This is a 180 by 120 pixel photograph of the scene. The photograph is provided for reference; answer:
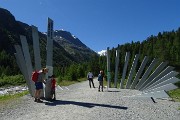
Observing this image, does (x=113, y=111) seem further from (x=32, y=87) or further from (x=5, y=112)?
(x=32, y=87)

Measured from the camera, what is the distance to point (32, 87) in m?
19.1

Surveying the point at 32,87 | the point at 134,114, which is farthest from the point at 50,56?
the point at 134,114

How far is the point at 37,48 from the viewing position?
61.0ft

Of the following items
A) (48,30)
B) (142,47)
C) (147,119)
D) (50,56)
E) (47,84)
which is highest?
(142,47)

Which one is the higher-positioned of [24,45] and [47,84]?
[24,45]

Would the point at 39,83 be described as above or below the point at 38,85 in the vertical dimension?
above

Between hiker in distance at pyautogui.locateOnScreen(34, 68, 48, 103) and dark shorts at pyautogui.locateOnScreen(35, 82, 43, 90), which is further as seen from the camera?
dark shorts at pyautogui.locateOnScreen(35, 82, 43, 90)

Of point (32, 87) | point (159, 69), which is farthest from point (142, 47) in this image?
point (32, 87)

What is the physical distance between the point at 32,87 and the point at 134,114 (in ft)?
25.9

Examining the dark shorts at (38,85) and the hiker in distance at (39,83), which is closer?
the hiker in distance at (39,83)

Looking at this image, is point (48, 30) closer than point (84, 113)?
No

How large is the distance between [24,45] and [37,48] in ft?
2.50

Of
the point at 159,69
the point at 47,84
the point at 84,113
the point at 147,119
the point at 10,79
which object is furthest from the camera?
the point at 10,79

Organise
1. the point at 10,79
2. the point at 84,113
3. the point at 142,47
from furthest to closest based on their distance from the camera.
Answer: the point at 142,47 → the point at 10,79 → the point at 84,113
